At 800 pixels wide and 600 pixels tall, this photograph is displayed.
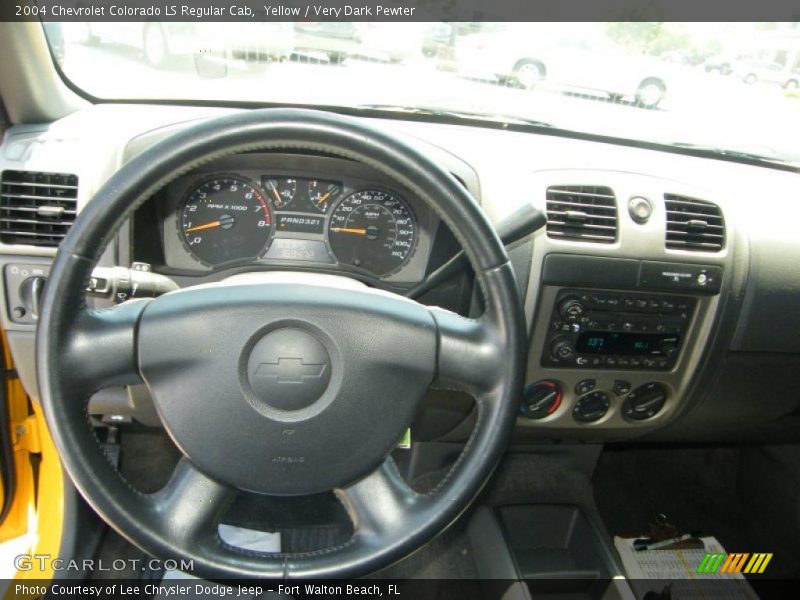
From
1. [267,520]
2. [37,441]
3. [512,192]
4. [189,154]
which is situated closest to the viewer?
[189,154]

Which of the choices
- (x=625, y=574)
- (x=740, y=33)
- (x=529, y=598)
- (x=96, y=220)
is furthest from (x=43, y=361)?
(x=740, y=33)

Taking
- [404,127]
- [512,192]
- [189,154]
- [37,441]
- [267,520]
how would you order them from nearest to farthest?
[189,154]
[512,192]
[404,127]
[37,441]
[267,520]

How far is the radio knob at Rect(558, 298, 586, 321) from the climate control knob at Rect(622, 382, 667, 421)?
0.35 m

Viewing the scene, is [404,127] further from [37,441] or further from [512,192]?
[37,441]

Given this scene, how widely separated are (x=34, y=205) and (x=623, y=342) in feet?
4.99

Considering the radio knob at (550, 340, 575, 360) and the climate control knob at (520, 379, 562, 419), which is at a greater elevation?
the radio knob at (550, 340, 575, 360)

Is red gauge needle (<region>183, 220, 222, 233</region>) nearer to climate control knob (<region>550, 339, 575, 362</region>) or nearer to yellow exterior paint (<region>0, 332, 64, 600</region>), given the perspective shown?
yellow exterior paint (<region>0, 332, 64, 600</region>)

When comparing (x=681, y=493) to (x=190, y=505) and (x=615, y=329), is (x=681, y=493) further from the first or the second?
(x=190, y=505)

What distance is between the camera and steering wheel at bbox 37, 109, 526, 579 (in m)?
0.98

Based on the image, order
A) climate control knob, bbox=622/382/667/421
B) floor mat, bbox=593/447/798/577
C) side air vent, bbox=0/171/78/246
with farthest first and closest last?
floor mat, bbox=593/447/798/577, climate control knob, bbox=622/382/667/421, side air vent, bbox=0/171/78/246

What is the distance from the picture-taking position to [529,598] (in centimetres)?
183

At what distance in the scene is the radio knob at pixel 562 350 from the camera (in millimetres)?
1719

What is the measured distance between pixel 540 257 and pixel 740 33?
38.3 inches

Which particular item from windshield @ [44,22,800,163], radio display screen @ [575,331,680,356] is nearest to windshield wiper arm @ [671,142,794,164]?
windshield @ [44,22,800,163]
